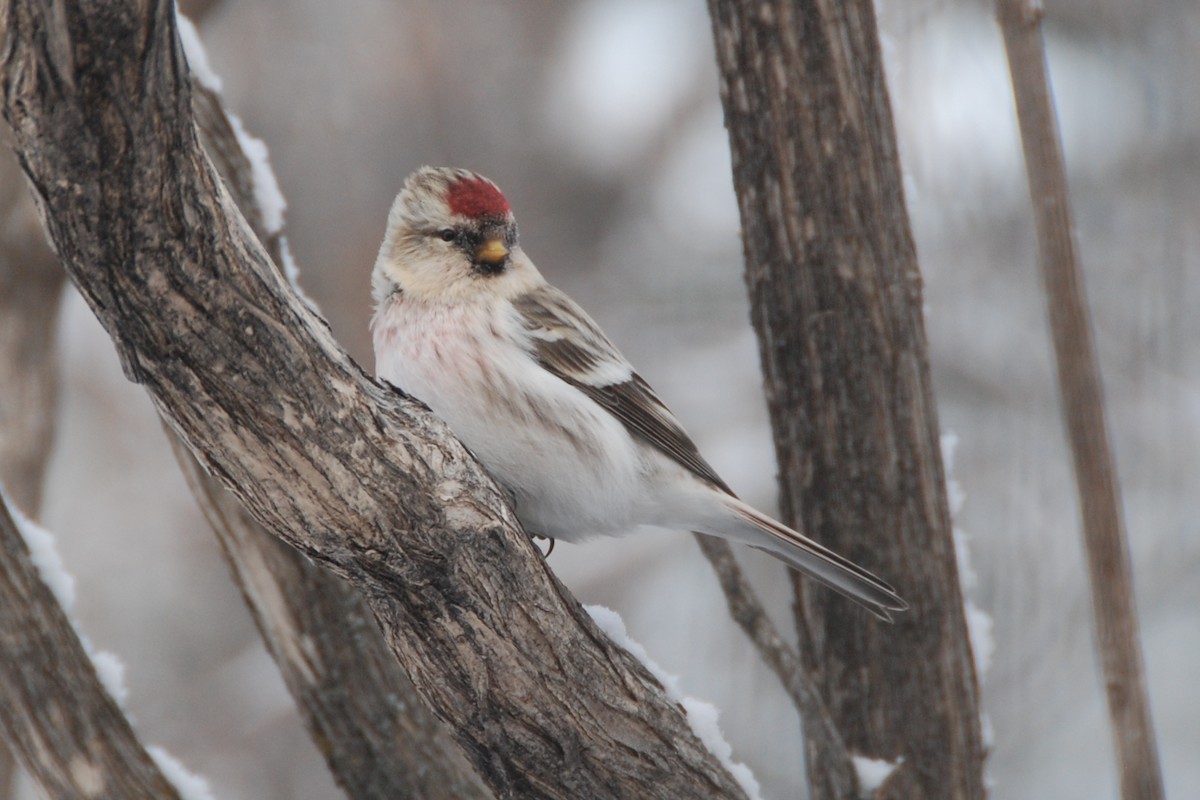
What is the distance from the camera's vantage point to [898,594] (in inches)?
99.3

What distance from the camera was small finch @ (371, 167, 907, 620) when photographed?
2.28m

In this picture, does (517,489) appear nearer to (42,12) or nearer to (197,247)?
(197,247)

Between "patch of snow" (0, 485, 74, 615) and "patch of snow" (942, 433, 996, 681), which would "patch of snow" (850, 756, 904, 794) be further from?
"patch of snow" (0, 485, 74, 615)

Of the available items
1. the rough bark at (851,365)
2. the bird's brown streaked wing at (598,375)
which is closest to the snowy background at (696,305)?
the rough bark at (851,365)

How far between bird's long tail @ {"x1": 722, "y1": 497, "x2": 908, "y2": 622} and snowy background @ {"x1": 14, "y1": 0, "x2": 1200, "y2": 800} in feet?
4.56

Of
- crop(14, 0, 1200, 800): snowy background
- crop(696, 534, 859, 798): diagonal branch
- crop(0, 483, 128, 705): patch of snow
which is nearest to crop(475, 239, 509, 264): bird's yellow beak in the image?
crop(696, 534, 859, 798): diagonal branch

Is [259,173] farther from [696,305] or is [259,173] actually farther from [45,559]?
[696,305]

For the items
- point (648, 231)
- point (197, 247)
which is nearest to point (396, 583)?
point (197, 247)

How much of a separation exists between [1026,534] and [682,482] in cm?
197

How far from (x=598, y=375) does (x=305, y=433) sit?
1117mm

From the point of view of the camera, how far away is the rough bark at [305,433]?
112 cm

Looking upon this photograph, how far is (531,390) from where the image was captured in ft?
7.53

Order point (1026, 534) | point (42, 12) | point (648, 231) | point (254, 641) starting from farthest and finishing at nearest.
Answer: point (648, 231) → point (254, 641) → point (1026, 534) → point (42, 12)

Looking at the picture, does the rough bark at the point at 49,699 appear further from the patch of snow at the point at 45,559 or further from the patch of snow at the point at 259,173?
the patch of snow at the point at 259,173
